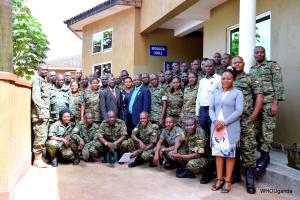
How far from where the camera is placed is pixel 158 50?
1405cm

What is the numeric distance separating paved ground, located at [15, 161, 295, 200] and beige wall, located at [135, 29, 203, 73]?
7.42 metres

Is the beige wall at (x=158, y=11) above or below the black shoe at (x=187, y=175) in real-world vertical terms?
above

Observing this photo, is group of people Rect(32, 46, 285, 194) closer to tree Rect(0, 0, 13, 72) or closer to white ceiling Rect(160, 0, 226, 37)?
tree Rect(0, 0, 13, 72)

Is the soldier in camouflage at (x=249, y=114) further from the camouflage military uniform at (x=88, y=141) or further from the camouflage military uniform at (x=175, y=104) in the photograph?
the camouflage military uniform at (x=88, y=141)

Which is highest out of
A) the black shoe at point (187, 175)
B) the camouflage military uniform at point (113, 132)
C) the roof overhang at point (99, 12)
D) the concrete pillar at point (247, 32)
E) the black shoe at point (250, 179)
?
the roof overhang at point (99, 12)

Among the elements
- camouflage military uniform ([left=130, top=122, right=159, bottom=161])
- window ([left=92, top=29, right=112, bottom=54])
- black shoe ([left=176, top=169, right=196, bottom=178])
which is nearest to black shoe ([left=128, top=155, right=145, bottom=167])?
camouflage military uniform ([left=130, top=122, right=159, bottom=161])

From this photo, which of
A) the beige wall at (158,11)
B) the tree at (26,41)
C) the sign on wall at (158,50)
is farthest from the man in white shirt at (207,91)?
the tree at (26,41)

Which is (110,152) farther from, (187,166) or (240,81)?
(240,81)

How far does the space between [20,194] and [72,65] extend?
32295 mm

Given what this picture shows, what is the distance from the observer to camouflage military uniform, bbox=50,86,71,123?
7.78 meters

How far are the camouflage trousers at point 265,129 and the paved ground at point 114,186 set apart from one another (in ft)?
1.98

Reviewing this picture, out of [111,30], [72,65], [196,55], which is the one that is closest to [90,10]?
[111,30]

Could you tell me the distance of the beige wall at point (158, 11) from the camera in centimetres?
940

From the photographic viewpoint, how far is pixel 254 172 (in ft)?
18.4
